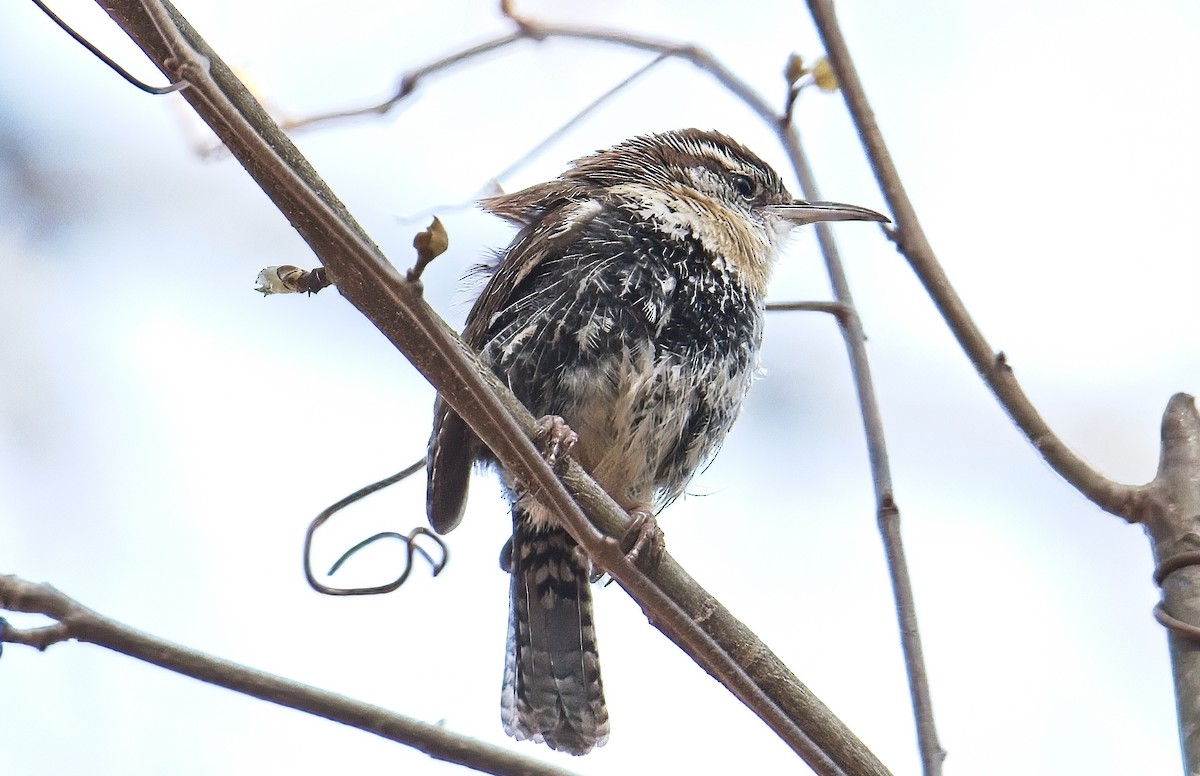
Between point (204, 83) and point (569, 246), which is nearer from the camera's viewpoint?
point (204, 83)

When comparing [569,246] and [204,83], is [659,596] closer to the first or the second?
[204,83]

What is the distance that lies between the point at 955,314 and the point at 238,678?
129 cm

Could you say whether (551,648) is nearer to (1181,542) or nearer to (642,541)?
(642,541)

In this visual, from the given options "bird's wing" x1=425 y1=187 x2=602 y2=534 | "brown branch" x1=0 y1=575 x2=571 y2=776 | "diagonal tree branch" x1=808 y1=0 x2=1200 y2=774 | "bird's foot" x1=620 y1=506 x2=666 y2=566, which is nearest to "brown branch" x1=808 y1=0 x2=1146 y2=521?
"diagonal tree branch" x1=808 y1=0 x2=1200 y2=774

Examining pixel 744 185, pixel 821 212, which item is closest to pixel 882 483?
pixel 821 212

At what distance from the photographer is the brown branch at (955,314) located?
2.03 metres

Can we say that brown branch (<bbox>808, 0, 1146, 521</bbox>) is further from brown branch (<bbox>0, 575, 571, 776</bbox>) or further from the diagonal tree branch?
brown branch (<bbox>0, 575, 571, 776</bbox>)

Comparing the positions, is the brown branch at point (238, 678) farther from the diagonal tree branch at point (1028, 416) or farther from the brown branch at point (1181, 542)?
the diagonal tree branch at point (1028, 416)

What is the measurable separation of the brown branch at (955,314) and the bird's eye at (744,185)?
1.29 meters

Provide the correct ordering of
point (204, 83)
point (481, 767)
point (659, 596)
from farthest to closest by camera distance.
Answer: point (659, 596), point (481, 767), point (204, 83)

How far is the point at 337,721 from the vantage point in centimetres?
142

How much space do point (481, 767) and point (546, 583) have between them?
1.38m

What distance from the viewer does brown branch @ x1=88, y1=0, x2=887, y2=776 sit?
1402mm

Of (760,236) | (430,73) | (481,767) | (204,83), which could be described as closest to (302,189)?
(204,83)
